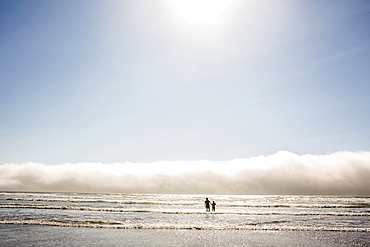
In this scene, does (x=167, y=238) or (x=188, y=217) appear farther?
(x=188, y=217)

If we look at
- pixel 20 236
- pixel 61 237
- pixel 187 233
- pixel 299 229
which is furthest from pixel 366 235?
pixel 20 236

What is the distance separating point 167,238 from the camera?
14.8 metres

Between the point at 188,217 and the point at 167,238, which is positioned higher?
the point at 167,238

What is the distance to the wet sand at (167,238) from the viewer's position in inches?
527

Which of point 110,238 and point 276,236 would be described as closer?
point 110,238

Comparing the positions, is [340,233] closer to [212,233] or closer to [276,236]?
[276,236]

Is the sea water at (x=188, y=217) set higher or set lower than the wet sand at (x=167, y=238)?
lower

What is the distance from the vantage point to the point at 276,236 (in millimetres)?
15844

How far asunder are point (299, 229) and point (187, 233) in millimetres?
9720

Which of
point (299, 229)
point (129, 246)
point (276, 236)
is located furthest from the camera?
point (299, 229)

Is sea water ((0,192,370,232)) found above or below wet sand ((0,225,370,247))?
below

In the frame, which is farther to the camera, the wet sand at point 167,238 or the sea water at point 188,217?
the sea water at point 188,217

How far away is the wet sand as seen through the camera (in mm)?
13375

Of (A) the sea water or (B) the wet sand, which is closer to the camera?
(B) the wet sand
